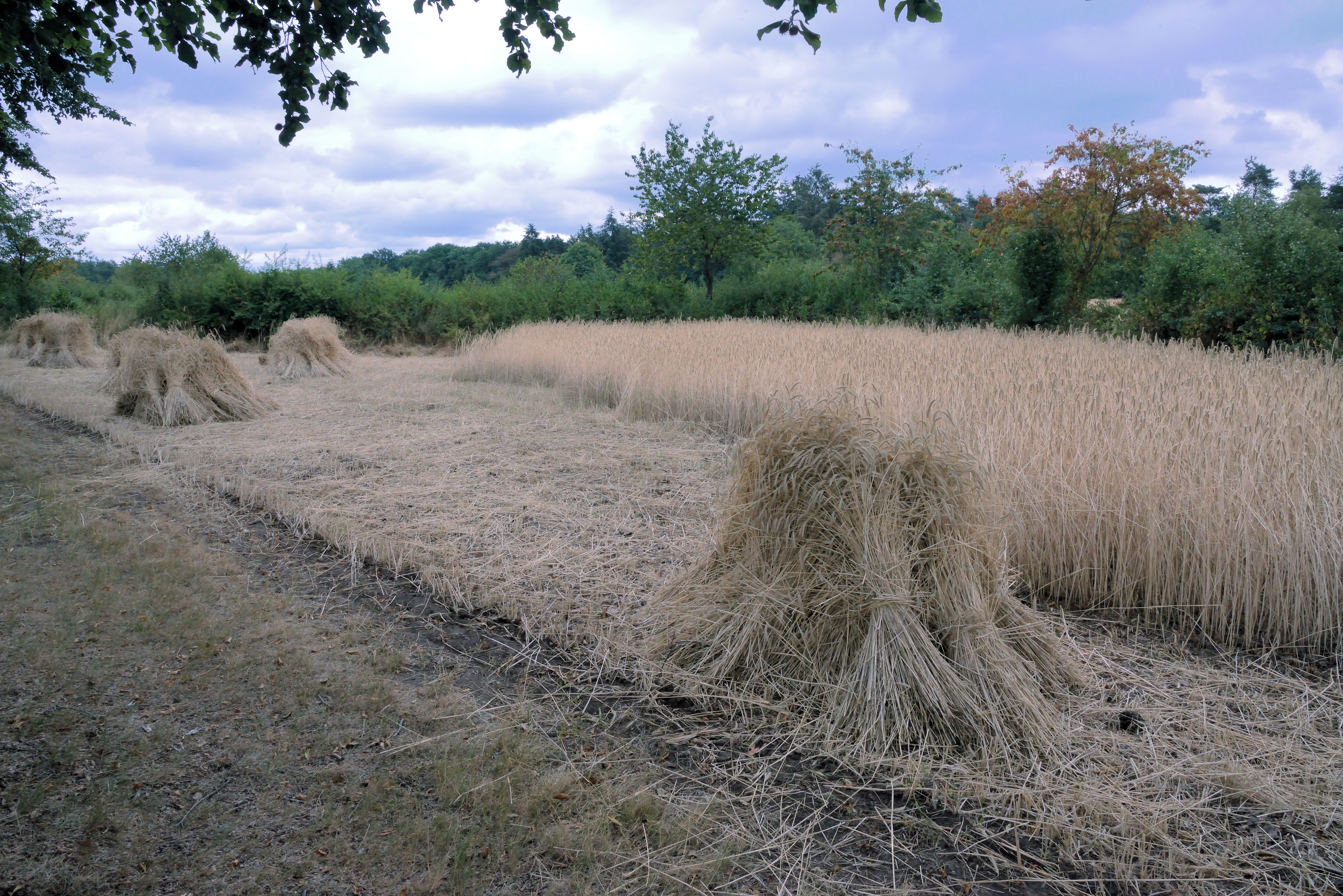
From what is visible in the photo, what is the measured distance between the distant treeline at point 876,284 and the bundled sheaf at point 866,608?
9.09m

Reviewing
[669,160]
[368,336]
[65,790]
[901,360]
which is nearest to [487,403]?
[901,360]

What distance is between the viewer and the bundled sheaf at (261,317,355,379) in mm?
10852

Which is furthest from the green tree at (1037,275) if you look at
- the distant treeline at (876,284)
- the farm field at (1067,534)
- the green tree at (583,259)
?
the green tree at (583,259)

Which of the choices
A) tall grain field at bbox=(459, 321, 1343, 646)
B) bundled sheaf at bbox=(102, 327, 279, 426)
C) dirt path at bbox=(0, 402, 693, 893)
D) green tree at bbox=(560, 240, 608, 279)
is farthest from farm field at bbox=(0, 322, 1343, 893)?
green tree at bbox=(560, 240, 608, 279)

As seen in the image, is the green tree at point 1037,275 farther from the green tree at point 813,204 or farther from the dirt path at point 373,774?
the green tree at point 813,204

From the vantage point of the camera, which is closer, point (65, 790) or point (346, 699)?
point (65, 790)

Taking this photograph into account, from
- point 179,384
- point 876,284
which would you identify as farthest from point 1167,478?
point 876,284

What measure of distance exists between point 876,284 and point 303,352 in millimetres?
12549

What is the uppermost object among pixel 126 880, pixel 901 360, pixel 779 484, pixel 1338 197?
pixel 1338 197

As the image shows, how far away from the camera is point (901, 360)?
6.77 m

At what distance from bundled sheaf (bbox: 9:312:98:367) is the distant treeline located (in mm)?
2527

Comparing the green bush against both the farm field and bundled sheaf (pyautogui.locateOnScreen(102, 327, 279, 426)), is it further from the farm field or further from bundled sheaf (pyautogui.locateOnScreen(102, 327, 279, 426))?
bundled sheaf (pyautogui.locateOnScreen(102, 327, 279, 426))

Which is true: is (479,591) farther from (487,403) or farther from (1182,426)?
(487,403)

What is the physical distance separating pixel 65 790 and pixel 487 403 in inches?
265
